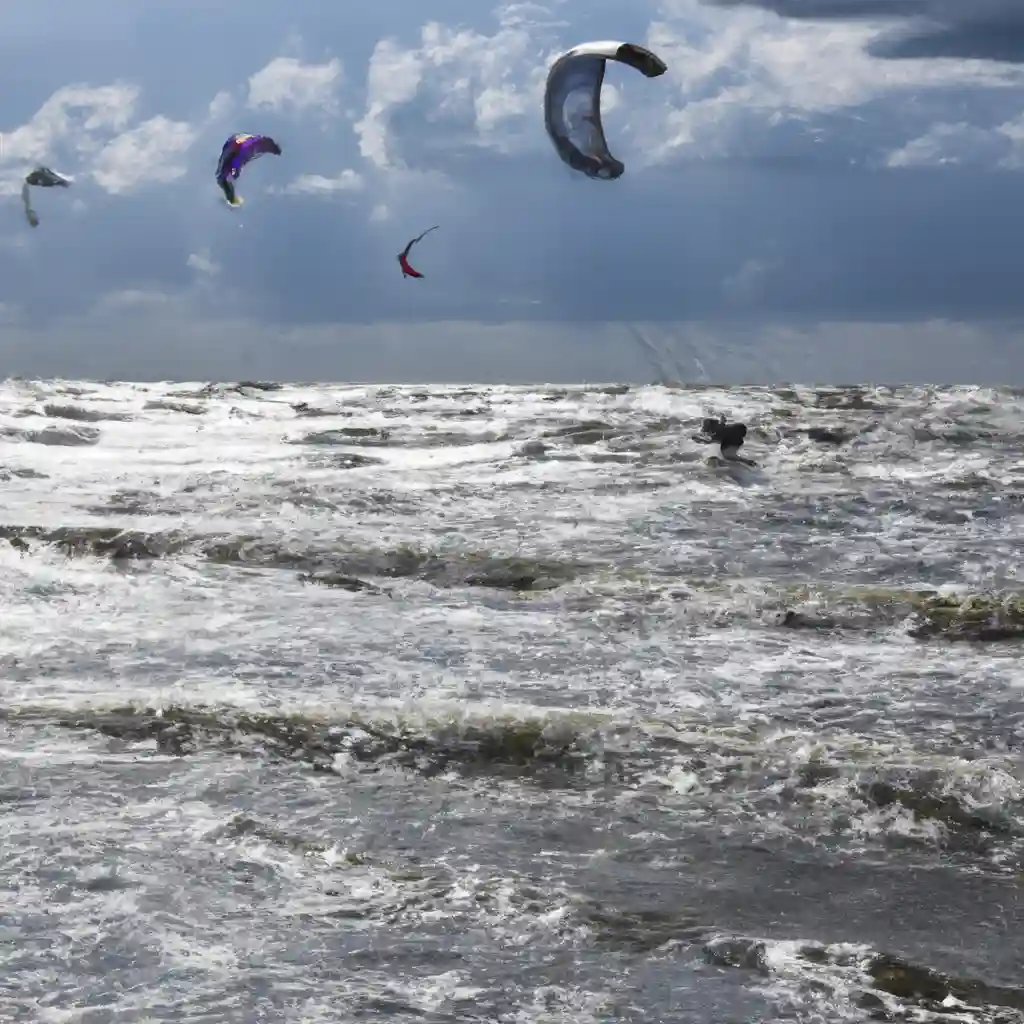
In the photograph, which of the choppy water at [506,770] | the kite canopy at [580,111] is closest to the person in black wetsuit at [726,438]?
the kite canopy at [580,111]

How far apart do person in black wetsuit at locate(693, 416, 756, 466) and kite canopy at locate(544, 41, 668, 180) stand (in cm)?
688

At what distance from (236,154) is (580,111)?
11796 mm

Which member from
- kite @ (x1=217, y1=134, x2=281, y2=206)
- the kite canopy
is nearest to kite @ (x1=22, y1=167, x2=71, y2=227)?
kite @ (x1=217, y1=134, x2=281, y2=206)

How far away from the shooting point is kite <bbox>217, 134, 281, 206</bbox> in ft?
88.2

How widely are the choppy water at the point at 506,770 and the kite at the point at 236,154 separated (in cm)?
1395

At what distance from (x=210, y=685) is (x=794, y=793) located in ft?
11.3

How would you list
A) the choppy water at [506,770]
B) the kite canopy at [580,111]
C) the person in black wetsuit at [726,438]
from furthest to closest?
1. the person in black wetsuit at [726,438]
2. the kite canopy at [580,111]
3. the choppy water at [506,770]

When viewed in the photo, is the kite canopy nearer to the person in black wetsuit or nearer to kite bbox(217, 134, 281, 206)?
the person in black wetsuit

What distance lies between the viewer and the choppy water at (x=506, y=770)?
405cm

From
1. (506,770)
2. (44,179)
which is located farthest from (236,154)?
(506,770)

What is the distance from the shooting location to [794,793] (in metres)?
5.79

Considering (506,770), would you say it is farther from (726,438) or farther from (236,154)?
(236,154)

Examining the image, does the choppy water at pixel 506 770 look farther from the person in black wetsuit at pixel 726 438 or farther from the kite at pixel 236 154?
the kite at pixel 236 154

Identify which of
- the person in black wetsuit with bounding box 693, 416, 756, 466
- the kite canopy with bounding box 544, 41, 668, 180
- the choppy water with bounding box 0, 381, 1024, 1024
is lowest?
the choppy water with bounding box 0, 381, 1024, 1024
